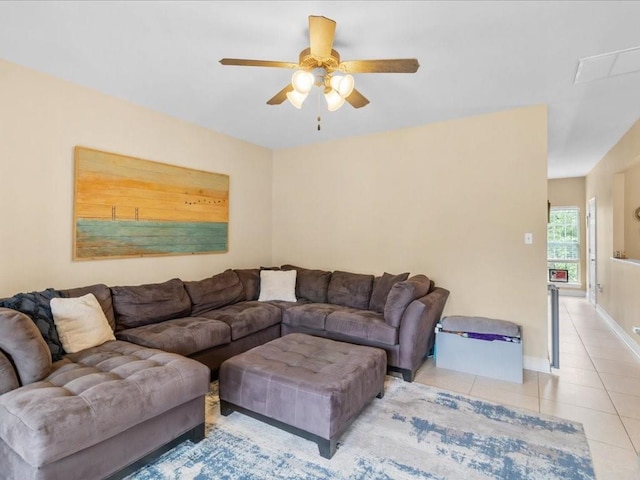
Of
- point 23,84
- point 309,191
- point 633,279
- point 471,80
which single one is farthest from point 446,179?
point 23,84

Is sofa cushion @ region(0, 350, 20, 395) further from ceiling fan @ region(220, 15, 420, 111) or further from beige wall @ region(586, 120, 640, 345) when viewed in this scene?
beige wall @ region(586, 120, 640, 345)

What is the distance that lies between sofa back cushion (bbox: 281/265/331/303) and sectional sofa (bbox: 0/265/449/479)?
0.01 metres

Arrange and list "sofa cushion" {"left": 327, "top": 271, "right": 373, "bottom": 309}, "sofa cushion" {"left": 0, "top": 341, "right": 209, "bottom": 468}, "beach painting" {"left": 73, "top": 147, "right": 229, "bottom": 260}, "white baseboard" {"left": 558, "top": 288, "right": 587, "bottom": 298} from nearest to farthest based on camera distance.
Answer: "sofa cushion" {"left": 0, "top": 341, "right": 209, "bottom": 468}, "beach painting" {"left": 73, "top": 147, "right": 229, "bottom": 260}, "sofa cushion" {"left": 327, "top": 271, "right": 373, "bottom": 309}, "white baseboard" {"left": 558, "top": 288, "right": 587, "bottom": 298}

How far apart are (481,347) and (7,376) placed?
3.36m

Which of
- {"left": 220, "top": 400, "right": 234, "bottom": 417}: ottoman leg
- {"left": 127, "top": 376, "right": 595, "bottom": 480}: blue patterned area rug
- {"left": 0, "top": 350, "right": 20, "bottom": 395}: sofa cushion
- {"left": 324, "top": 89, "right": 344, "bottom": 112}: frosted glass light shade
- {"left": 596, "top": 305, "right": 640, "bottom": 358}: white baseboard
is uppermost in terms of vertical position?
{"left": 324, "top": 89, "right": 344, "bottom": 112}: frosted glass light shade

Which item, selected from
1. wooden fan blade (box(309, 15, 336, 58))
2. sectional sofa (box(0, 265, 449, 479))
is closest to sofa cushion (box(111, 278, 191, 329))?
sectional sofa (box(0, 265, 449, 479))

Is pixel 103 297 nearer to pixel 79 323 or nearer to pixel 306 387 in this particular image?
pixel 79 323

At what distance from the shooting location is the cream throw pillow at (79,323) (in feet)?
7.52

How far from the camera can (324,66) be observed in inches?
84.0

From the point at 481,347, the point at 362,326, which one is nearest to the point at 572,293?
the point at 481,347

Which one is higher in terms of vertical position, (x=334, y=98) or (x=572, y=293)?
(x=334, y=98)

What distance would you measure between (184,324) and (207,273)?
1185 millimetres

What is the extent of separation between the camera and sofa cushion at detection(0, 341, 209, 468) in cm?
141

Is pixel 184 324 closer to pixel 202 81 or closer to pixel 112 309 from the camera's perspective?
pixel 112 309
